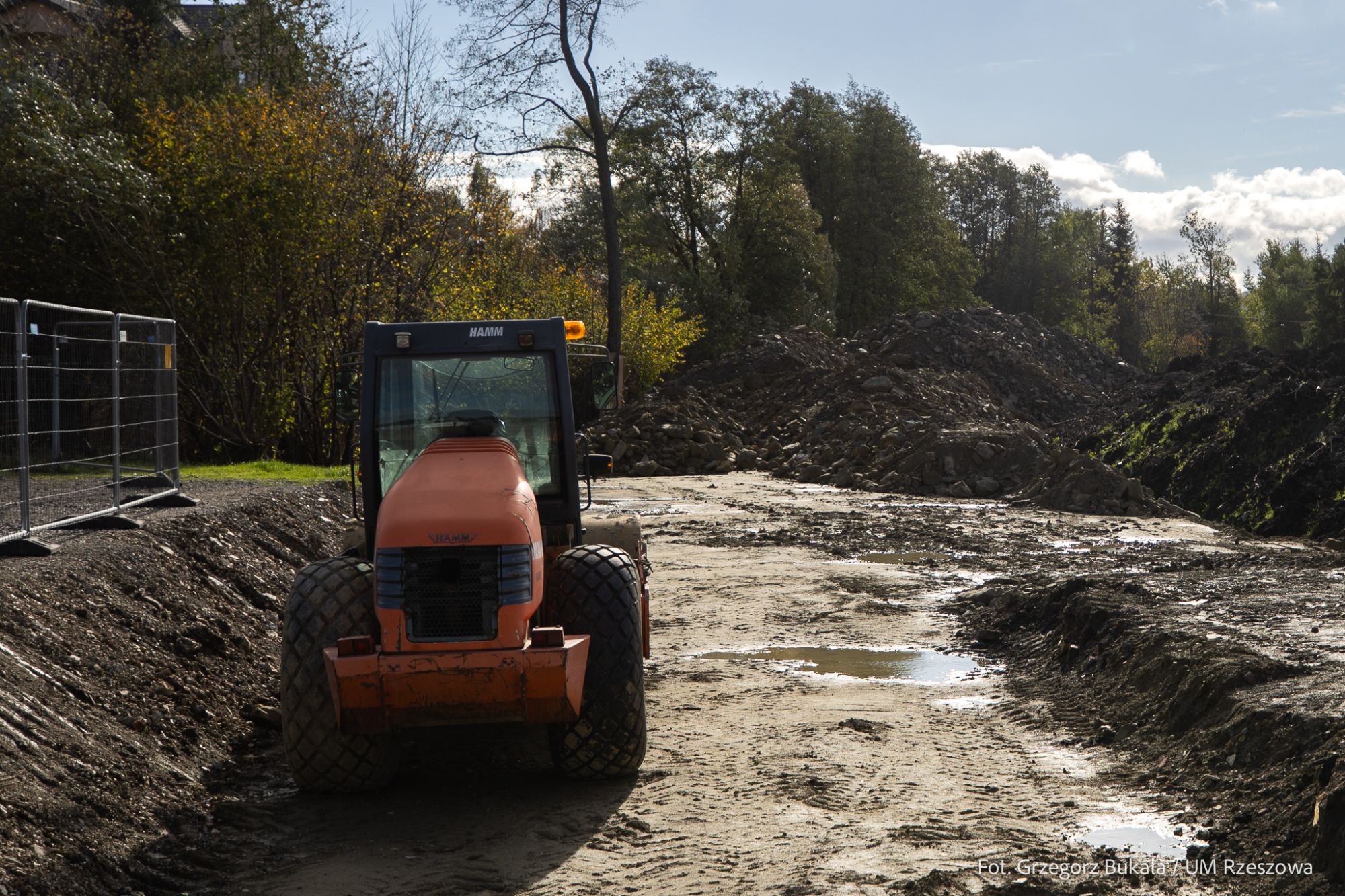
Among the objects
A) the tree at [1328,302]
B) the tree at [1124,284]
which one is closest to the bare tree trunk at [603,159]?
the tree at [1328,302]

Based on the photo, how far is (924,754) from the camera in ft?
23.5

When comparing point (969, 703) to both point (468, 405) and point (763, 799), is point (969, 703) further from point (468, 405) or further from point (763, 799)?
point (468, 405)

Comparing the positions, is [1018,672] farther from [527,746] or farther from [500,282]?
[500,282]

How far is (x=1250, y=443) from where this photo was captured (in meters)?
21.5

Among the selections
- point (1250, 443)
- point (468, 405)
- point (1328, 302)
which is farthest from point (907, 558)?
point (1328, 302)

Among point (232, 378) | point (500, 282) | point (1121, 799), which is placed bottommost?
point (1121, 799)

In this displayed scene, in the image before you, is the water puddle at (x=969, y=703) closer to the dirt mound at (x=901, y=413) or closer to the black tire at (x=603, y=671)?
the black tire at (x=603, y=671)

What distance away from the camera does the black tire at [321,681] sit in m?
6.19

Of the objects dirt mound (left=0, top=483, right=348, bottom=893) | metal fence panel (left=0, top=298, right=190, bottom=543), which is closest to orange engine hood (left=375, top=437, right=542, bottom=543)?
dirt mound (left=0, top=483, right=348, bottom=893)

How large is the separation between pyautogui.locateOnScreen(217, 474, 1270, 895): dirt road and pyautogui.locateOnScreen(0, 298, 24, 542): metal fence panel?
3.47 m

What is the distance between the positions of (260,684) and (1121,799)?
5.92m

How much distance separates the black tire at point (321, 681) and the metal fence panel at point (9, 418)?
4.15 m

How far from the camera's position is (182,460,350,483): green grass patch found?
54.0ft

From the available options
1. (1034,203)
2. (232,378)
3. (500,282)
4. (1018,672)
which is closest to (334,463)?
(232,378)
